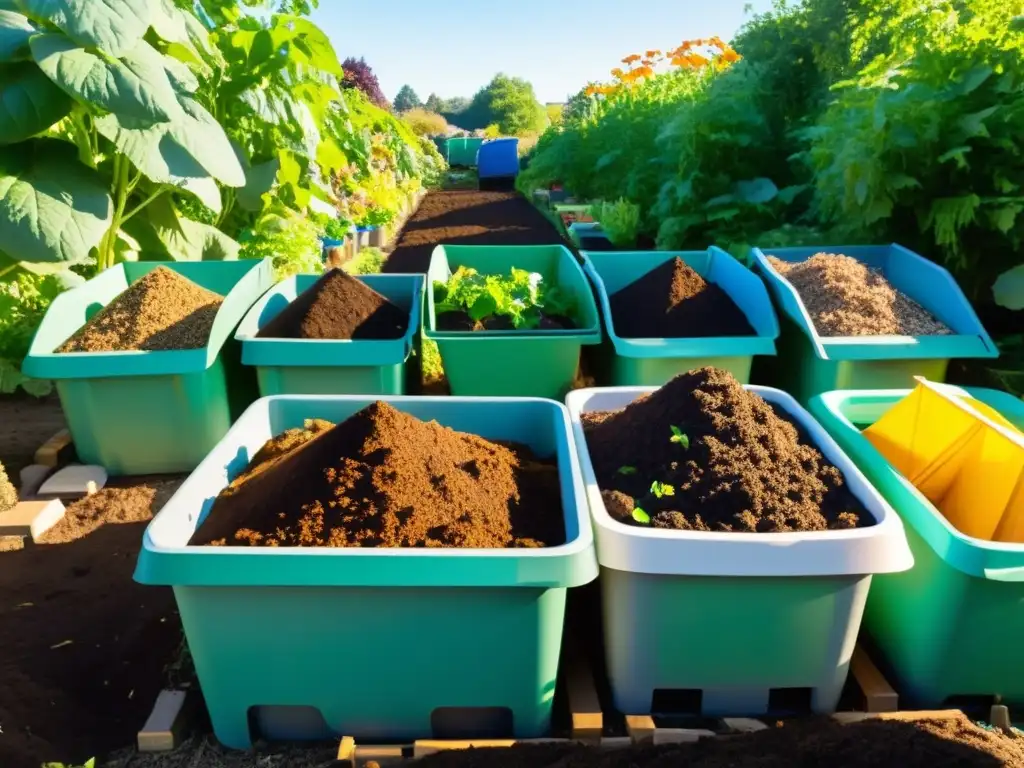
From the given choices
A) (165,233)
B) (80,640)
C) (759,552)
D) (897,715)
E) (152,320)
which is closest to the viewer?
(759,552)

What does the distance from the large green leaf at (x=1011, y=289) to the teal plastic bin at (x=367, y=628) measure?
2.25m

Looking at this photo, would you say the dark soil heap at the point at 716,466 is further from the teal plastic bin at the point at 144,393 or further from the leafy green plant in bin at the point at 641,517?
the teal plastic bin at the point at 144,393

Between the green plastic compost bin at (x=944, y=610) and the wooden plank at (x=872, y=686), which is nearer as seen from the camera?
the green plastic compost bin at (x=944, y=610)

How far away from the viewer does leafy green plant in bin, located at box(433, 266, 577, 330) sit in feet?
10.5

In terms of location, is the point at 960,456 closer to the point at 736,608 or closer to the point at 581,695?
the point at 736,608

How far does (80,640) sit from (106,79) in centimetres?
200

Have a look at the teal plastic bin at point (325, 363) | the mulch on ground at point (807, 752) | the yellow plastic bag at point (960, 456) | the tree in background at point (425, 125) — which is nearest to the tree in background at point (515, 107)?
the tree in background at point (425, 125)

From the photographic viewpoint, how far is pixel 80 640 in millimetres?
2051

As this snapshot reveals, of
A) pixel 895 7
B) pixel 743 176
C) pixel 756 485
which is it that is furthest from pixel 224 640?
pixel 895 7

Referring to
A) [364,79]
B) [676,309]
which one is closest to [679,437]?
[676,309]

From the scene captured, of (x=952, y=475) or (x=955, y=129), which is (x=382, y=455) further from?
(x=955, y=129)

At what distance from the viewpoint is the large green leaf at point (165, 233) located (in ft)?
13.0

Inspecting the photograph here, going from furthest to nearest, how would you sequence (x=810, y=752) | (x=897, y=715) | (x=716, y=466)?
(x=716, y=466), (x=897, y=715), (x=810, y=752)

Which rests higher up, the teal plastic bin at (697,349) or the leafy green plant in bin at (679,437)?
the leafy green plant in bin at (679,437)
